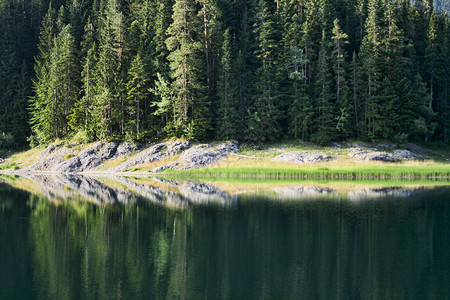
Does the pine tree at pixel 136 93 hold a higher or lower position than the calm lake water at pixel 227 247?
higher

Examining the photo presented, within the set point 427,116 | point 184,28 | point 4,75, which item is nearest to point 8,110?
point 4,75

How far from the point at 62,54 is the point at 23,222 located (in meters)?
64.5

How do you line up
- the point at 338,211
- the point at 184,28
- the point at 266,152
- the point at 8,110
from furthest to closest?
the point at 8,110 < the point at 184,28 < the point at 266,152 < the point at 338,211

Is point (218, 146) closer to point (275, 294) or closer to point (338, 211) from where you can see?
point (338, 211)

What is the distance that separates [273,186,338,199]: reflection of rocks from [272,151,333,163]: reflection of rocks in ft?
55.7

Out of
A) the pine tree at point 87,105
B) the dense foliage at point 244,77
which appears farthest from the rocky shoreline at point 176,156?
the pine tree at point 87,105

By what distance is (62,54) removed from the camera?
84875 mm

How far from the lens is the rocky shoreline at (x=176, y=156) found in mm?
65812

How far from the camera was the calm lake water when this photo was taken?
15414mm

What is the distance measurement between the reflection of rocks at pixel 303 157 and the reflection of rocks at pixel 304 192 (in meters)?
17.0

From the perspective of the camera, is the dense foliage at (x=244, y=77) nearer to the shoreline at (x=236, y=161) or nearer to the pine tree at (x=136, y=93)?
the pine tree at (x=136, y=93)

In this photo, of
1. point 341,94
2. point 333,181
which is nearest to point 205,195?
point 333,181

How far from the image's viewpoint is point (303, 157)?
64.9 metres

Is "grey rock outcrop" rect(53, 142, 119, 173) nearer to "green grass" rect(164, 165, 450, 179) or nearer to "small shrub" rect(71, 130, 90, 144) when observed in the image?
"small shrub" rect(71, 130, 90, 144)
